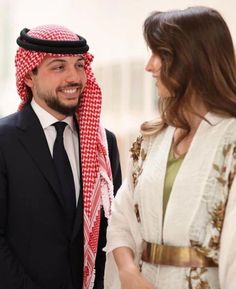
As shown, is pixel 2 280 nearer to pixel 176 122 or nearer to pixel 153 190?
pixel 153 190

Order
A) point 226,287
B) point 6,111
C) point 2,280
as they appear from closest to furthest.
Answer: point 226,287
point 2,280
point 6,111

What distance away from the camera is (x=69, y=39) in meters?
2.45

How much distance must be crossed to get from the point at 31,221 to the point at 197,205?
83 centimetres

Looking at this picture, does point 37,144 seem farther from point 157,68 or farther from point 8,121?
point 157,68

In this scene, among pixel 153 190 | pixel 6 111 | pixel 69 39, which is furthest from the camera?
pixel 6 111

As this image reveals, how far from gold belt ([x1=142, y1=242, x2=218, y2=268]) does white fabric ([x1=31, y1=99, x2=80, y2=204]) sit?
670 mm

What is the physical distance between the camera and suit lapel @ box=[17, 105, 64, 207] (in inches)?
90.6

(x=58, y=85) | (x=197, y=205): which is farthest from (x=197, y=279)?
(x=58, y=85)

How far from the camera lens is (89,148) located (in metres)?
2.43

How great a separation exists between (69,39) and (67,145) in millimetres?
439

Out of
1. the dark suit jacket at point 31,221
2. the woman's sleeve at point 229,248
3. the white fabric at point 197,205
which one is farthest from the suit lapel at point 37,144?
the woman's sleeve at point 229,248

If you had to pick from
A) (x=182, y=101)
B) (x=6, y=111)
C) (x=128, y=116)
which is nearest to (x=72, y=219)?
(x=182, y=101)

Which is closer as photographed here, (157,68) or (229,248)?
A: (229,248)

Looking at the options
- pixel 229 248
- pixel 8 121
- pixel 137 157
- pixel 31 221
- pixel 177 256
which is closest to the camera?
pixel 229 248
